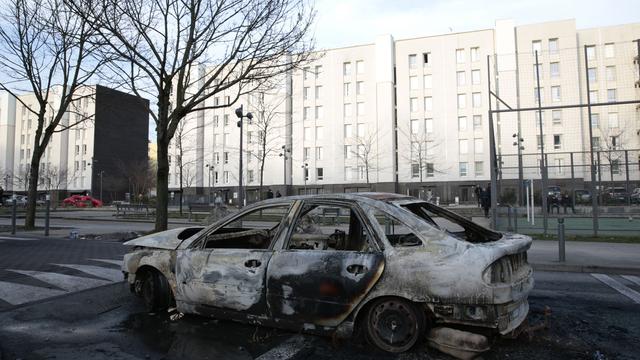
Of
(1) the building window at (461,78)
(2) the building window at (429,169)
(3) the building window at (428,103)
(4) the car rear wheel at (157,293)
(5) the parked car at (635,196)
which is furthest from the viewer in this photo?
(3) the building window at (428,103)

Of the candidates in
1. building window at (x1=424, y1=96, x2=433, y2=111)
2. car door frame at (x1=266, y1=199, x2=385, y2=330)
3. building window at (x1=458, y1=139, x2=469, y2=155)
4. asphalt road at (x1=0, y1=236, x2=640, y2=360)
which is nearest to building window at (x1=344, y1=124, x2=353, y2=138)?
building window at (x1=424, y1=96, x2=433, y2=111)

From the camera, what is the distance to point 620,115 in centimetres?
1872

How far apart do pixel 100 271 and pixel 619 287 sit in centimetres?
887

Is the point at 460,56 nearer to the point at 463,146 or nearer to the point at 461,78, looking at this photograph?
the point at 461,78

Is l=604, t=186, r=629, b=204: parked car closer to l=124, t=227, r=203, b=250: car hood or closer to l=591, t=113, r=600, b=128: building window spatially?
l=591, t=113, r=600, b=128: building window

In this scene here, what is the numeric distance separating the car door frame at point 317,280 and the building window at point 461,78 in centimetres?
5677

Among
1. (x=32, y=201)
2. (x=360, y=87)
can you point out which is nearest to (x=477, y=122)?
(x=360, y=87)

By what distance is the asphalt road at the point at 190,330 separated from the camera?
4156 millimetres

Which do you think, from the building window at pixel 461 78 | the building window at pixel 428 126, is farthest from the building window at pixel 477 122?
the building window at pixel 428 126

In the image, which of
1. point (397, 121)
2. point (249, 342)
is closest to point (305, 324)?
point (249, 342)

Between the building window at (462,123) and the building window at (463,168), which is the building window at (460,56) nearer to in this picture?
the building window at (462,123)

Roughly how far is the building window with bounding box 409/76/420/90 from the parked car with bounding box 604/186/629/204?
44.4 metres

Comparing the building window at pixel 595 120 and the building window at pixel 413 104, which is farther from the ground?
the building window at pixel 413 104

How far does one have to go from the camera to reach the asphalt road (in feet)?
13.6
